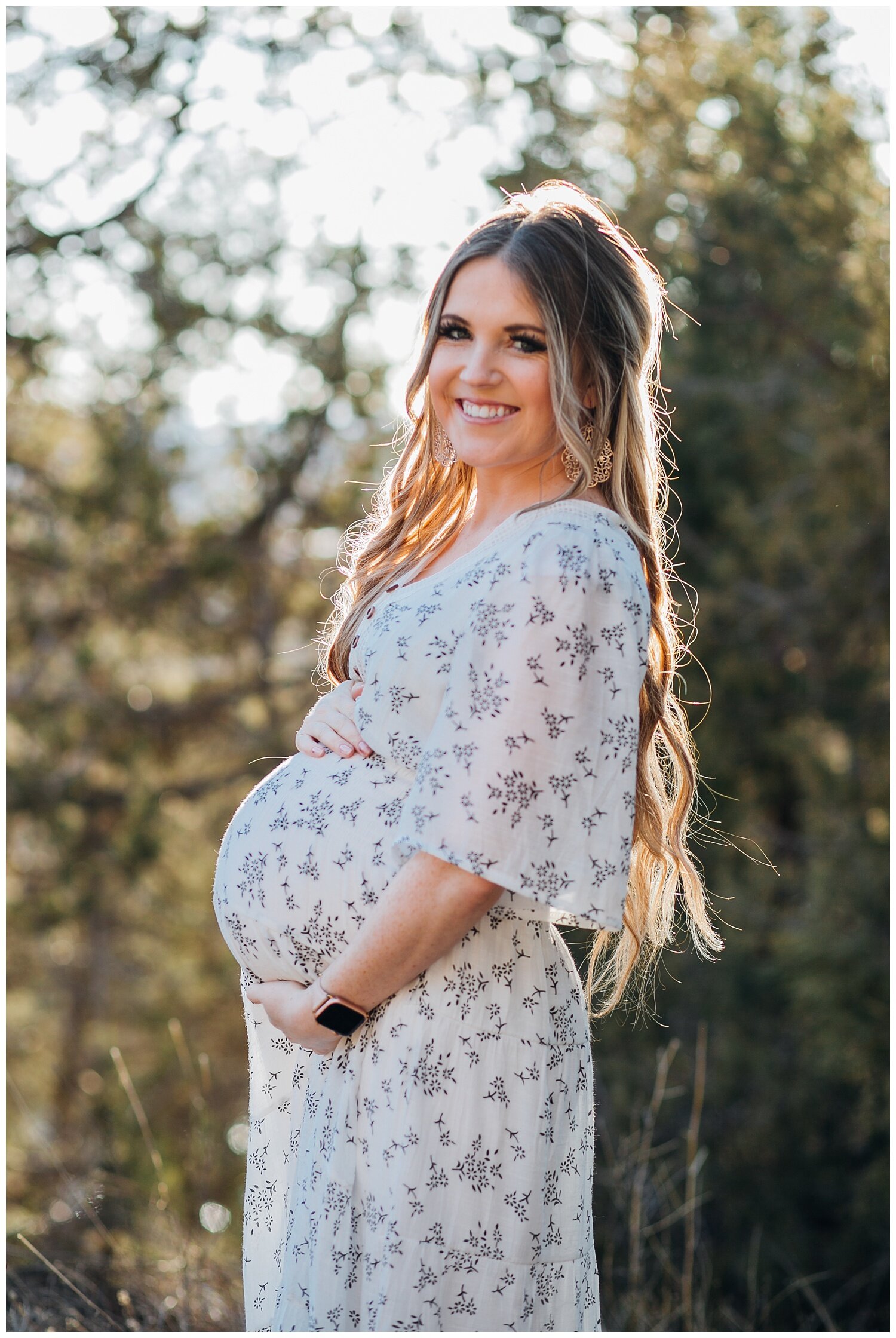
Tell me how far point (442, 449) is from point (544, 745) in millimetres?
638

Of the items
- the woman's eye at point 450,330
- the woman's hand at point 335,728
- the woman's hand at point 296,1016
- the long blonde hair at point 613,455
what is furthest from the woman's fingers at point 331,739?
the woman's eye at point 450,330

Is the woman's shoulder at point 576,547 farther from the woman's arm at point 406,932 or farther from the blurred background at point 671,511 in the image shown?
the blurred background at point 671,511

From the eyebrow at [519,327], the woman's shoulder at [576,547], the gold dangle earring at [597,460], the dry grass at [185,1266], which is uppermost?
the eyebrow at [519,327]

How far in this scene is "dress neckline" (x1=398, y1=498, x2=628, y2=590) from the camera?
5.10ft

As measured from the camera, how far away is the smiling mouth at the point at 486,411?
161 cm

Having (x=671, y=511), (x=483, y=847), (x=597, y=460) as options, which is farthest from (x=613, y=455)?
(x=671, y=511)

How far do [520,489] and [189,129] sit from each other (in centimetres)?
598

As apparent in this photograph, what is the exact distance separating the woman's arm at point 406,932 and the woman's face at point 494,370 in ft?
1.87

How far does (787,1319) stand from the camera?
164 inches

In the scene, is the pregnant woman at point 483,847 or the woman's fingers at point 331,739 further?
the woman's fingers at point 331,739

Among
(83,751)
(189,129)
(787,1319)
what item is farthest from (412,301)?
(787,1319)

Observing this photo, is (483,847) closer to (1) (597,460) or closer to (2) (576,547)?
(2) (576,547)

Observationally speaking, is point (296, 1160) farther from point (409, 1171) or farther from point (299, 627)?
point (299, 627)

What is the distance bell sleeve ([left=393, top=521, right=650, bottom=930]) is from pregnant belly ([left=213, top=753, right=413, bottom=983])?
0.14 meters
